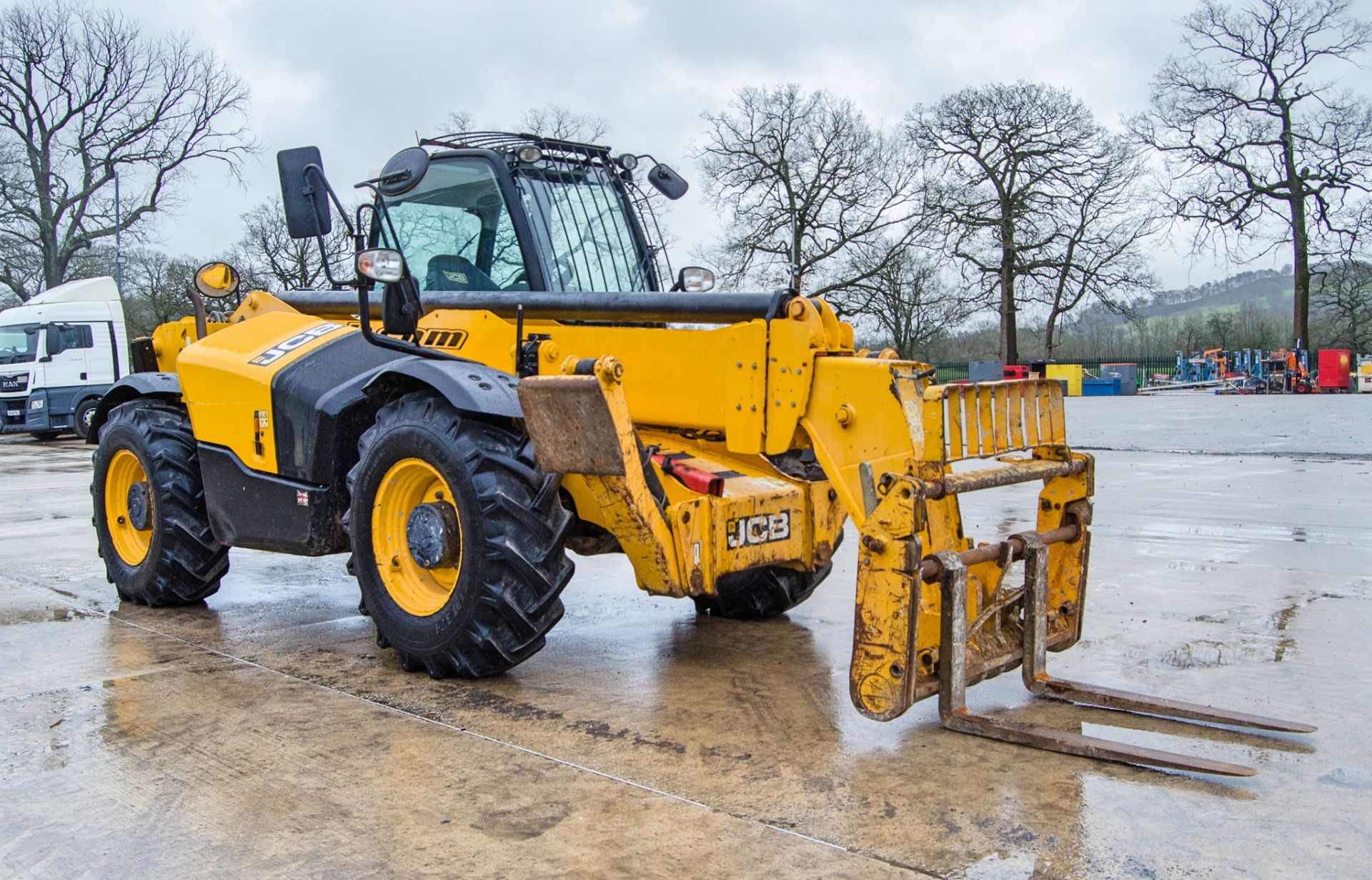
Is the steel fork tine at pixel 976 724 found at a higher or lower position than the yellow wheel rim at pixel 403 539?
lower

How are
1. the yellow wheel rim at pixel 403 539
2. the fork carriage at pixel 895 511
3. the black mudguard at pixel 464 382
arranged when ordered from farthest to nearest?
1. the yellow wheel rim at pixel 403 539
2. the black mudguard at pixel 464 382
3. the fork carriage at pixel 895 511

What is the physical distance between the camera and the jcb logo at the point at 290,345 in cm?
631

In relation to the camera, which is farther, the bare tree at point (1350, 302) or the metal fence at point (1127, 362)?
the metal fence at point (1127, 362)

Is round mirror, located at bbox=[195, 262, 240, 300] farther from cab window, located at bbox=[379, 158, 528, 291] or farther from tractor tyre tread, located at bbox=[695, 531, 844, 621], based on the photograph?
tractor tyre tread, located at bbox=[695, 531, 844, 621]

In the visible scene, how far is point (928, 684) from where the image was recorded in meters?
4.55

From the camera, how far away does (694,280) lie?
21.4ft

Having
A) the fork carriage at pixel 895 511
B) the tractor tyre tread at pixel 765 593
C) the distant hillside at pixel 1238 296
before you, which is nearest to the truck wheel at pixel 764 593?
the tractor tyre tread at pixel 765 593

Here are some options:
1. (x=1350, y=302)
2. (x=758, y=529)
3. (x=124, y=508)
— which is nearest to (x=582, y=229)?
(x=758, y=529)

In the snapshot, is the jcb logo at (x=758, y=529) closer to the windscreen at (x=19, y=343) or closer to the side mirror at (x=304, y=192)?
the side mirror at (x=304, y=192)

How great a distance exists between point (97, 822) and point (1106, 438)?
57.1ft

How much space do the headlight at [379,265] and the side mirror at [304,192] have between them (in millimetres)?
248

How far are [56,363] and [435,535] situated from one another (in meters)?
24.3

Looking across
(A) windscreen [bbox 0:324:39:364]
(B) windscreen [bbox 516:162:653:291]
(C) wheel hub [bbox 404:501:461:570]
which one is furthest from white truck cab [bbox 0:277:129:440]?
(C) wheel hub [bbox 404:501:461:570]

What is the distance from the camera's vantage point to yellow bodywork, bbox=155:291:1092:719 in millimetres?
4367
